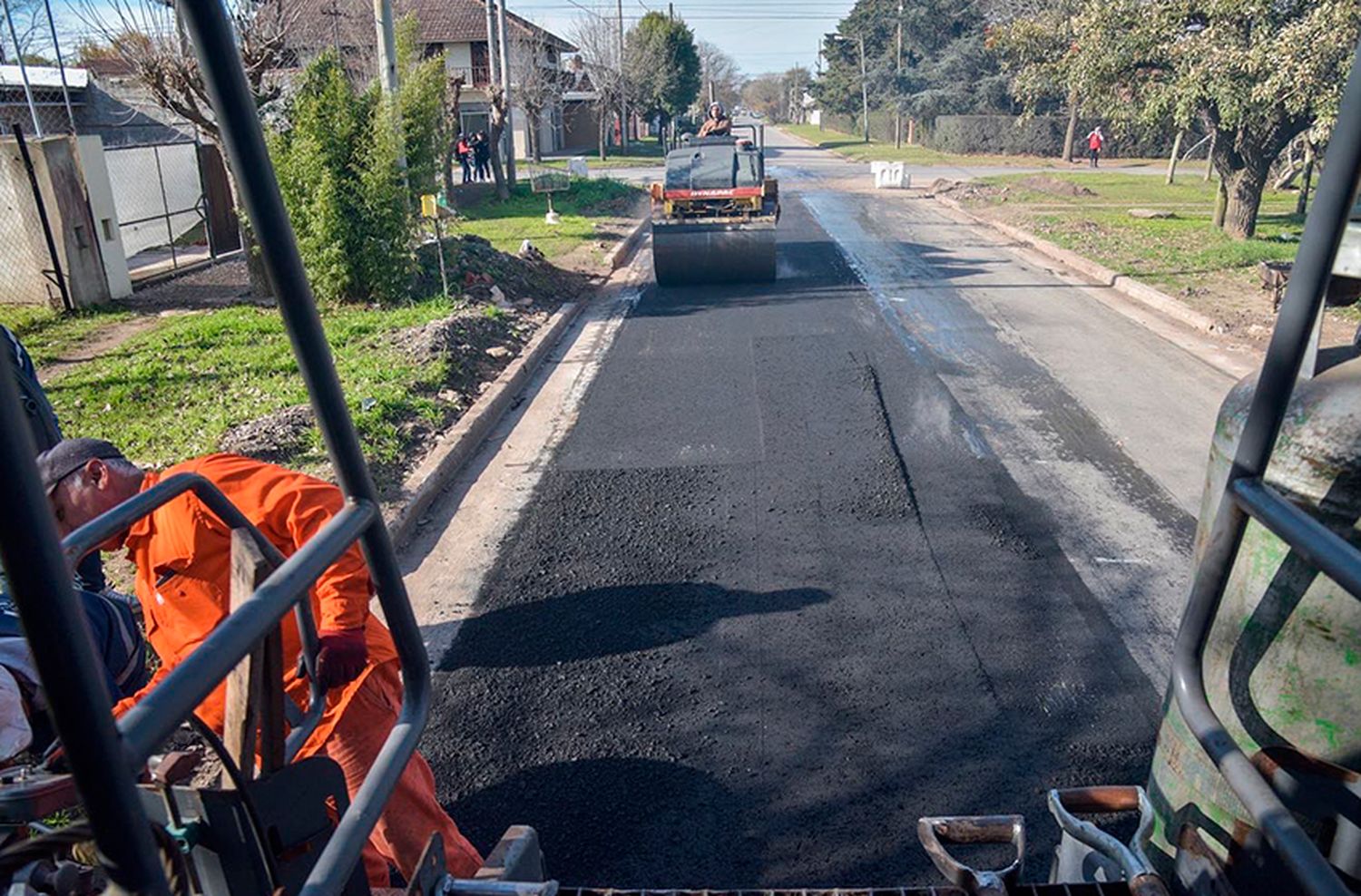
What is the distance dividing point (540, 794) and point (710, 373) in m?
6.07

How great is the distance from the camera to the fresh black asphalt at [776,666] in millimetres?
3650

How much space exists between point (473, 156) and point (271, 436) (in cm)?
2917

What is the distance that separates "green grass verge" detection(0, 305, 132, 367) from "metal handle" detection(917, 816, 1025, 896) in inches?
402

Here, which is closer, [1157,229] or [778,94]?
[1157,229]

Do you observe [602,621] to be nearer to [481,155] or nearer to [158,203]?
[158,203]

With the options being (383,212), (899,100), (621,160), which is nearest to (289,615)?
(383,212)

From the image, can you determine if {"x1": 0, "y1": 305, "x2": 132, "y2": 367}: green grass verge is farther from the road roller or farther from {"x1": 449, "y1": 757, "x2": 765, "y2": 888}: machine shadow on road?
{"x1": 449, "y1": 757, "x2": 765, "y2": 888}: machine shadow on road

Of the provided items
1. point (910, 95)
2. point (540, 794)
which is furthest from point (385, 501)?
point (910, 95)

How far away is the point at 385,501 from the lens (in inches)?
253

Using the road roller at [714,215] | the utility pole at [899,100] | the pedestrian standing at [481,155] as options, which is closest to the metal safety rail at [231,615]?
the road roller at [714,215]

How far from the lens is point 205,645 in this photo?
1.23 meters

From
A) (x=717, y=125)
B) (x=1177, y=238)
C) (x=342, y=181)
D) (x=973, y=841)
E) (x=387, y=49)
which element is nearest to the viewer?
(x=973, y=841)

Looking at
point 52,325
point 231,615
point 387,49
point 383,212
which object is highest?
point 387,49

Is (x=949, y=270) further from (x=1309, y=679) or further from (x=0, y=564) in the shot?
→ (x=0, y=564)
